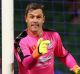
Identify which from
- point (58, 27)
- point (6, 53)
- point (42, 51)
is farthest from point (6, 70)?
→ point (58, 27)

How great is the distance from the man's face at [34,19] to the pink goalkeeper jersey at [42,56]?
10cm

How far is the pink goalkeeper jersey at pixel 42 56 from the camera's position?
2725 mm

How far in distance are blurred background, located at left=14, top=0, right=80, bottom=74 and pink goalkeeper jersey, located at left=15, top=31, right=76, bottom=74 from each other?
111 centimetres

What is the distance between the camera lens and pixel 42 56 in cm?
284

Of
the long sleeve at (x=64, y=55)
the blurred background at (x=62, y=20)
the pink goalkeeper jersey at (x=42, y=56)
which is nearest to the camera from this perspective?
the pink goalkeeper jersey at (x=42, y=56)

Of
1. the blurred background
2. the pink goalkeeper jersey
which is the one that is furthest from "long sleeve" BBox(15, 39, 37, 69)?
the blurred background

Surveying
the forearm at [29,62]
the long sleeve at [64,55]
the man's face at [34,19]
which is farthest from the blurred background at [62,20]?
the forearm at [29,62]

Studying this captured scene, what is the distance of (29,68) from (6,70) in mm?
148

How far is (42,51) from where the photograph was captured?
2.51 metres

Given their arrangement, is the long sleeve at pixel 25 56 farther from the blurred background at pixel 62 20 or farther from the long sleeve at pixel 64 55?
the blurred background at pixel 62 20

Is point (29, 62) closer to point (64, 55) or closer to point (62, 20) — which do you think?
point (64, 55)

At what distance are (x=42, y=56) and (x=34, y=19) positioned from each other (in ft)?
0.90

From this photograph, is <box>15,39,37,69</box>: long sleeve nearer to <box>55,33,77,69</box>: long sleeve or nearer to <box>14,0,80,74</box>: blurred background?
<box>55,33,77,69</box>: long sleeve

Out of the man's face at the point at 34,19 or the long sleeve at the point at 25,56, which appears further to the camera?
the man's face at the point at 34,19
